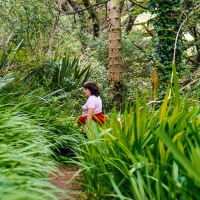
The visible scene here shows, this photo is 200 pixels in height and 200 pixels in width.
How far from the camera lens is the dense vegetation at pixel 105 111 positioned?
3.05 m

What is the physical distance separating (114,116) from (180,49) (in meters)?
7.86

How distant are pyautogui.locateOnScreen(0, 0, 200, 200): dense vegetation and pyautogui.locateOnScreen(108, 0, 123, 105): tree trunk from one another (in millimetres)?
351

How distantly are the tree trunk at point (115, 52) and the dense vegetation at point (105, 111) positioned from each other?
0.35m

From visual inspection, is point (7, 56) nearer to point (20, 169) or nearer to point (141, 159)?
point (141, 159)

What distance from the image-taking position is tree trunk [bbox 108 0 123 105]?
12.7 m

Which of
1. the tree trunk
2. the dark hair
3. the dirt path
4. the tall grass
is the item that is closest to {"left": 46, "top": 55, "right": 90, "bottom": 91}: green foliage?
the dark hair

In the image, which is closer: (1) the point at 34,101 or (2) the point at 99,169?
(2) the point at 99,169

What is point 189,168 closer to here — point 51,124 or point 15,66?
point 51,124

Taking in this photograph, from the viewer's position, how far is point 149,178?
3.25 meters

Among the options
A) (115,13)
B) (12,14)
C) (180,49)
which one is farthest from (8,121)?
(115,13)

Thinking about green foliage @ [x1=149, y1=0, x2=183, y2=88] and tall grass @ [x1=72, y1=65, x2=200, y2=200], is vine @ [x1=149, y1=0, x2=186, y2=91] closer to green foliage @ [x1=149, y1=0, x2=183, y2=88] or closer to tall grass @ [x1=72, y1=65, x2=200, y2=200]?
green foliage @ [x1=149, y1=0, x2=183, y2=88]

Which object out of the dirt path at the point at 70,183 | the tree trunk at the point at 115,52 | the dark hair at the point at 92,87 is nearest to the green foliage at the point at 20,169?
the dirt path at the point at 70,183

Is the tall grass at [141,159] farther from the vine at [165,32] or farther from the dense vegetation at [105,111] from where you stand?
the vine at [165,32]

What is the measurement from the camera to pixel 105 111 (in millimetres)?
12375
